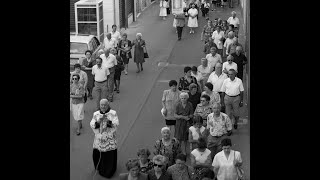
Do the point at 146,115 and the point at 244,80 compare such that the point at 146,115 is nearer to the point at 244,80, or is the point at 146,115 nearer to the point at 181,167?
the point at 244,80

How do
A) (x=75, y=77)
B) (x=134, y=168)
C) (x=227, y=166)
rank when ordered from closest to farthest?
(x=134, y=168)
(x=227, y=166)
(x=75, y=77)

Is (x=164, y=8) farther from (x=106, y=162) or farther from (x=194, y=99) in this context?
(x=106, y=162)

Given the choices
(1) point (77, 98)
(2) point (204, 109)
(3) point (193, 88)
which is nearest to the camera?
(2) point (204, 109)

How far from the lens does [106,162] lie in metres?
14.8

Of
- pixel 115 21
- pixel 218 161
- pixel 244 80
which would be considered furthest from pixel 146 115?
pixel 115 21

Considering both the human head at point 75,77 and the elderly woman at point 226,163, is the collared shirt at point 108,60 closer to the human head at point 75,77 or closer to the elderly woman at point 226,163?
the human head at point 75,77

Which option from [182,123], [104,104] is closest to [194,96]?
[182,123]

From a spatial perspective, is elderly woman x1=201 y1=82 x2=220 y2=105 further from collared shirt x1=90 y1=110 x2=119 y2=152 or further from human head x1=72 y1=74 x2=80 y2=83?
human head x1=72 y1=74 x2=80 y2=83

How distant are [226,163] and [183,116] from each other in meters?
3.01

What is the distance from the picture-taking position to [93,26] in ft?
97.0

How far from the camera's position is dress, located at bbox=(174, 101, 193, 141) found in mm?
15414

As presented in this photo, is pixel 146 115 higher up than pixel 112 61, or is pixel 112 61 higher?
pixel 112 61
